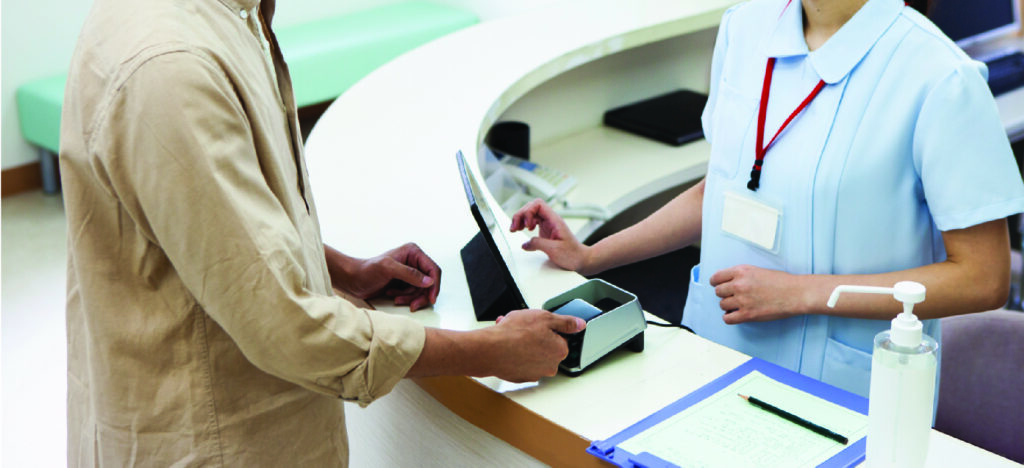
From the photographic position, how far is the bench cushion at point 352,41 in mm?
4914

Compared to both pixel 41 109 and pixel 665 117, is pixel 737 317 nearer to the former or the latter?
pixel 665 117

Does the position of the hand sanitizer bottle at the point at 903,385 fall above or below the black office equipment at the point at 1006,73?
above

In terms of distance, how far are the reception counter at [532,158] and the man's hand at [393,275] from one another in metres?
0.03

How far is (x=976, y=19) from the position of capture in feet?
13.5

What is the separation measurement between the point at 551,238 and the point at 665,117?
1.87m

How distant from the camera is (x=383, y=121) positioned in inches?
92.0

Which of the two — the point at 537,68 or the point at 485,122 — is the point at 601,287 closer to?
the point at 485,122

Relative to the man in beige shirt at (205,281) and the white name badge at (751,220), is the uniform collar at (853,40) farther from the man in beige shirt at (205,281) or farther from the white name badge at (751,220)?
the man in beige shirt at (205,281)

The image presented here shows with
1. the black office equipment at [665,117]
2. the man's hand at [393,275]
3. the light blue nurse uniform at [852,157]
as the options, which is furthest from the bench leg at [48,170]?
the light blue nurse uniform at [852,157]

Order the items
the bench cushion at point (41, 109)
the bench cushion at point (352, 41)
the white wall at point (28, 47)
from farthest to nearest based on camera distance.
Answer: the bench cushion at point (352, 41)
the white wall at point (28, 47)
the bench cushion at point (41, 109)

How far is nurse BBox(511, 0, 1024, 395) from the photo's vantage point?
1351 mm

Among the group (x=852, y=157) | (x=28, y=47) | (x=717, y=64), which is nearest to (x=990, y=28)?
(x=717, y=64)

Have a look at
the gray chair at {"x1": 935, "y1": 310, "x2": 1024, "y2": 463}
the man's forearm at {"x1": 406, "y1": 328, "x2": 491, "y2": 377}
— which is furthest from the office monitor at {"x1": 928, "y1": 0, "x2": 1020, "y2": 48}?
the man's forearm at {"x1": 406, "y1": 328, "x2": 491, "y2": 377}

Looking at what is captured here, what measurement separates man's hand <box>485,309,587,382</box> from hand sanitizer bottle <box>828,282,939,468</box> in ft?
1.34
